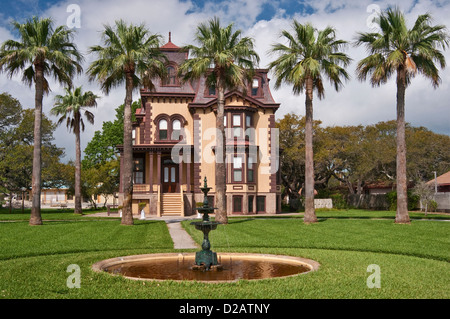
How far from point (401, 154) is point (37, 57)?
2274 cm

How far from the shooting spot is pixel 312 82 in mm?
27016

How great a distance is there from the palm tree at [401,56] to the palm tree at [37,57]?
18.8 metres

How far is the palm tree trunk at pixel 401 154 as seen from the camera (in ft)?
84.0

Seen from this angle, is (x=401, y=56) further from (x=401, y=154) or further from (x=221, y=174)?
(x=221, y=174)

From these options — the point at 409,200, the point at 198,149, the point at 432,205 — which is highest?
the point at 198,149

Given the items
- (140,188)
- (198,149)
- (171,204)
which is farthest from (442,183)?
(140,188)

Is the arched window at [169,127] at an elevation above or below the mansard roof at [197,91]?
below

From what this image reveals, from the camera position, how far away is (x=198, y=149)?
3872cm

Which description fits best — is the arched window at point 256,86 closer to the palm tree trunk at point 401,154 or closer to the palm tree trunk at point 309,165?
the palm tree trunk at point 309,165

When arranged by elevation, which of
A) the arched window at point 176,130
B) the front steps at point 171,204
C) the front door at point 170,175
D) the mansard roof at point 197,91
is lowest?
the front steps at point 171,204

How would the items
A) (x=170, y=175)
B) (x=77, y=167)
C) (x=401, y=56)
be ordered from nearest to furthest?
(x=401, y=56) → (x=170, y=175) → (x=77, y=167)

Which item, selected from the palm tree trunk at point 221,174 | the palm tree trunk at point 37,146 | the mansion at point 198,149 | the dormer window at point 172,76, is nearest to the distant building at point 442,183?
the mansion at point 198,149

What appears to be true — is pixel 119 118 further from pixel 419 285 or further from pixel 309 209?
pixel 419 285
